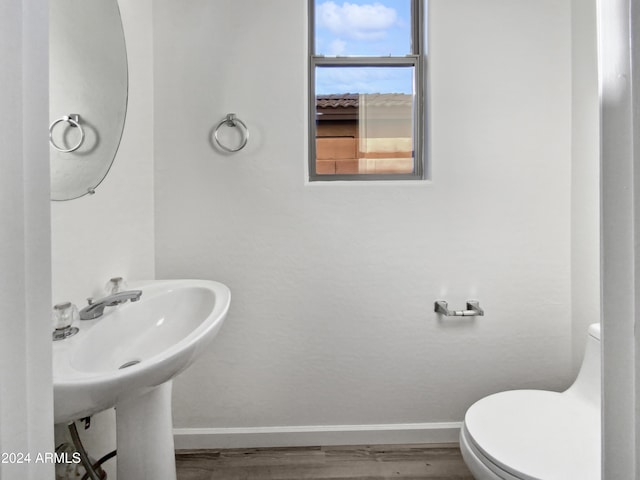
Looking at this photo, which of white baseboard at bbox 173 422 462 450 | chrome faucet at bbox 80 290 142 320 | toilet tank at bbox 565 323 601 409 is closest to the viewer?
chrome faucet at bbox 80 290 142 320

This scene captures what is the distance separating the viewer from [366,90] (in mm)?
1646

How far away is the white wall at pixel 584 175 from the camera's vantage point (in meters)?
1.42

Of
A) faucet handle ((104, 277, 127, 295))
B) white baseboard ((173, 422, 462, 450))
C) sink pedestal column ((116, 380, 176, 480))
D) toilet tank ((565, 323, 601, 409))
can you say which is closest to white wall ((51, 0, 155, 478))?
faucet handle ((104, 277, 127, 295))

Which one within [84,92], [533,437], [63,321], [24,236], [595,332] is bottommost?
[533,437]

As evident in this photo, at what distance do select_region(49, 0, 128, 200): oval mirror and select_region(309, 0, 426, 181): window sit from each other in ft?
2.52

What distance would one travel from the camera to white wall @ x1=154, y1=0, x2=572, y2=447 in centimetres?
151

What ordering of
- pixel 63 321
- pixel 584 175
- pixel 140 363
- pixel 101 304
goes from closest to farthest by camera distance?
pixel 140 363 < pixel 63 321 < pixel 101 304 < pixel 584 175

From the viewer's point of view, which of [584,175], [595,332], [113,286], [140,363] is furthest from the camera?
[584,175]

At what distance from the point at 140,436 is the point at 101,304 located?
0.38 meters

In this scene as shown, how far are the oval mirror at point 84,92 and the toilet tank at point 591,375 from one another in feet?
5.66

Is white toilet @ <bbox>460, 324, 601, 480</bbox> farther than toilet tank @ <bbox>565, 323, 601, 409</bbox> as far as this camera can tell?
No

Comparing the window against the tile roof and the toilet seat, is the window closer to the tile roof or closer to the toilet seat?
the tile roof

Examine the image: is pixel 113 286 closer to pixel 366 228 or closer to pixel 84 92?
pixel 84 92

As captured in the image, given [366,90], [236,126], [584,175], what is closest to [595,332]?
[584,175]
